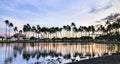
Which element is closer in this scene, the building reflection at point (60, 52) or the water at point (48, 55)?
the water at point (48, 55)

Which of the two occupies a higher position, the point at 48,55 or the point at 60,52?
the point at 60,52

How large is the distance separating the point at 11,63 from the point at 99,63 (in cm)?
2279

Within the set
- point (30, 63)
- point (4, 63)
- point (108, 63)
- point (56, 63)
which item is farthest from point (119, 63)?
point (4, 63)

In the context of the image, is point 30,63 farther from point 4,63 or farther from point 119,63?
point 119,63

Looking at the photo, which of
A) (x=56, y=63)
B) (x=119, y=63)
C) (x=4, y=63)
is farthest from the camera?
(x=4, y=63)

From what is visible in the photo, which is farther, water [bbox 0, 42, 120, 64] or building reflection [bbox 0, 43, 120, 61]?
building reflection [bbox 0, 43, 120, 61]

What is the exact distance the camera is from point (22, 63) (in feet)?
148

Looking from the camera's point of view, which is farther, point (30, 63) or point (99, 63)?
point (30, 63)

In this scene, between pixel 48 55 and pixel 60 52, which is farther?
pixel 60 52

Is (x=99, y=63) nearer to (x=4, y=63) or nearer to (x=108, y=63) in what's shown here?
(x=108, y=63)

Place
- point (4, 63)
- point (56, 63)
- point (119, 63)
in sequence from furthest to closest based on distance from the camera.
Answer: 1. point (4, 63)
2. point (56, 63)
3. point (119, 63)

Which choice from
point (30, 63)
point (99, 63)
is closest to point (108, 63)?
point (99, 63)

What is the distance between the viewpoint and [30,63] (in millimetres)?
44781

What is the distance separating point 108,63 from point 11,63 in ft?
77.9
